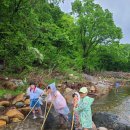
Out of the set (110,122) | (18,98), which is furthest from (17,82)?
(110,122)

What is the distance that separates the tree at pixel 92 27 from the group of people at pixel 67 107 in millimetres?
41271

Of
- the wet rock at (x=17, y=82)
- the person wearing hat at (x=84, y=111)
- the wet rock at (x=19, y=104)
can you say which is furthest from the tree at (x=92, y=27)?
the person wearing hat at (x=84, y=111)

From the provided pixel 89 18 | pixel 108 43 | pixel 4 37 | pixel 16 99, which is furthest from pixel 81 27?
pixel 16 99

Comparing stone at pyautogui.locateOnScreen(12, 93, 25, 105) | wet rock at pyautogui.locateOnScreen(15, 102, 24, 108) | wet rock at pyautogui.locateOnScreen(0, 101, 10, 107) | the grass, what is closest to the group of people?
→ wet rock at pyautogui.locateOnScreen(15, 102, 24, 108)

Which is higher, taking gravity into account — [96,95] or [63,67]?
[63,67]

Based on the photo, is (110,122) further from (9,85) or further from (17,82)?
(17,82)

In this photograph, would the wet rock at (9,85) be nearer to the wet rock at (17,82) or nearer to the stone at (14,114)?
the wet rock at (17,82)

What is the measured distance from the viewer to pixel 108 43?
59.3 m

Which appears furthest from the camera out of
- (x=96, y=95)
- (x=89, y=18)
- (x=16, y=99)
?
(x=89, y=18)

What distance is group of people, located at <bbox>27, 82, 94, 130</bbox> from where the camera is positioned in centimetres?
1045

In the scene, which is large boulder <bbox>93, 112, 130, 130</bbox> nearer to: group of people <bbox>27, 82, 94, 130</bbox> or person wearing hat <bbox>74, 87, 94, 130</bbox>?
group of people <bbox>27, 82, 94, 130</bbox>

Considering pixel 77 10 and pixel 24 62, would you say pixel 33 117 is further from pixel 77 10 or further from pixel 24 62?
pixel 77 10

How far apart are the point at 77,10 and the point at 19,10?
39.8m

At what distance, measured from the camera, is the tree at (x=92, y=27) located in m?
56.6
